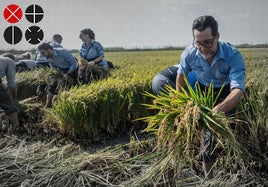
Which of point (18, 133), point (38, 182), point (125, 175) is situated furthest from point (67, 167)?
point (18, 133)

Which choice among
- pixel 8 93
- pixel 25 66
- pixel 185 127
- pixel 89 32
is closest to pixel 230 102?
pixel 185 127

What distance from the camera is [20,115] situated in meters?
5.04

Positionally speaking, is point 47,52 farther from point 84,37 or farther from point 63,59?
point 84,37

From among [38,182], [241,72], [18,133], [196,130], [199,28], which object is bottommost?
[18,133]

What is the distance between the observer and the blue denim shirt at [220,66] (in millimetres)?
2424

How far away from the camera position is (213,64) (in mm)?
2613

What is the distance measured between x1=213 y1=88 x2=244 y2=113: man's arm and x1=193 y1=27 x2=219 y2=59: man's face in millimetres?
387

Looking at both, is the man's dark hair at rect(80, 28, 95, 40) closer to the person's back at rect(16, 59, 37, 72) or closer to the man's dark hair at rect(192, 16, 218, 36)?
the person's back at rect(16, 59, 37, 72)

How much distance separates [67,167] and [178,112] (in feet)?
3.09

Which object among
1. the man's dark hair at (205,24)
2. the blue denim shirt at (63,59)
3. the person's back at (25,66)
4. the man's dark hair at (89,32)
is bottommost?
the person's back at (25,66)

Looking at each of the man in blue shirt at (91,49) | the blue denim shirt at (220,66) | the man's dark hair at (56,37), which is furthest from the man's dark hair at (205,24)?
the man's dark hair at (56,37)

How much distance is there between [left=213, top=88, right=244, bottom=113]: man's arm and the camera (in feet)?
7.02

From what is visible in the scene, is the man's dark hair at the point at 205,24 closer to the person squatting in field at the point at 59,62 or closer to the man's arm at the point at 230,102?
the man's arm at the point at 230,102

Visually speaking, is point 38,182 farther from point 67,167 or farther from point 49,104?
point 49,104
